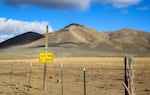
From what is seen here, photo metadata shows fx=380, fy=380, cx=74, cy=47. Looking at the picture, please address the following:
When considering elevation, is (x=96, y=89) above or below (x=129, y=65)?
below

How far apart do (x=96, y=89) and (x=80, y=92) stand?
1531 millimetres

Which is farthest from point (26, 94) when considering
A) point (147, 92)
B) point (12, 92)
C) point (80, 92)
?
point (147, 92)

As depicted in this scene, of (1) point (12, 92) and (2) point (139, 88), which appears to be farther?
(2) point (139, 88)

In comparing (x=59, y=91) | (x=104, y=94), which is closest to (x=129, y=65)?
(x=104, y=94)

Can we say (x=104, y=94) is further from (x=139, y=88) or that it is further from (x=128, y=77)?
(x=128, y=77)

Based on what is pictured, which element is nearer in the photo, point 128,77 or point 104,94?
point 128,77

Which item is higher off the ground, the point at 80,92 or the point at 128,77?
the point at 128,77

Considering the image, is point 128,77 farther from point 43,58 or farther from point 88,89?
point 88,89

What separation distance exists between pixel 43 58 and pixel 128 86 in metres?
8.91

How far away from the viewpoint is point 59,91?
66.7 feet

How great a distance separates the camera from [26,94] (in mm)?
18875

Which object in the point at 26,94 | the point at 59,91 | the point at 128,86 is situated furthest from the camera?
the point at 59,91

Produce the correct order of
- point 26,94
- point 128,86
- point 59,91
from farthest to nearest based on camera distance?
point 59,91
point 26,94
point 128,86

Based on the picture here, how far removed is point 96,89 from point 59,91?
2.16m
